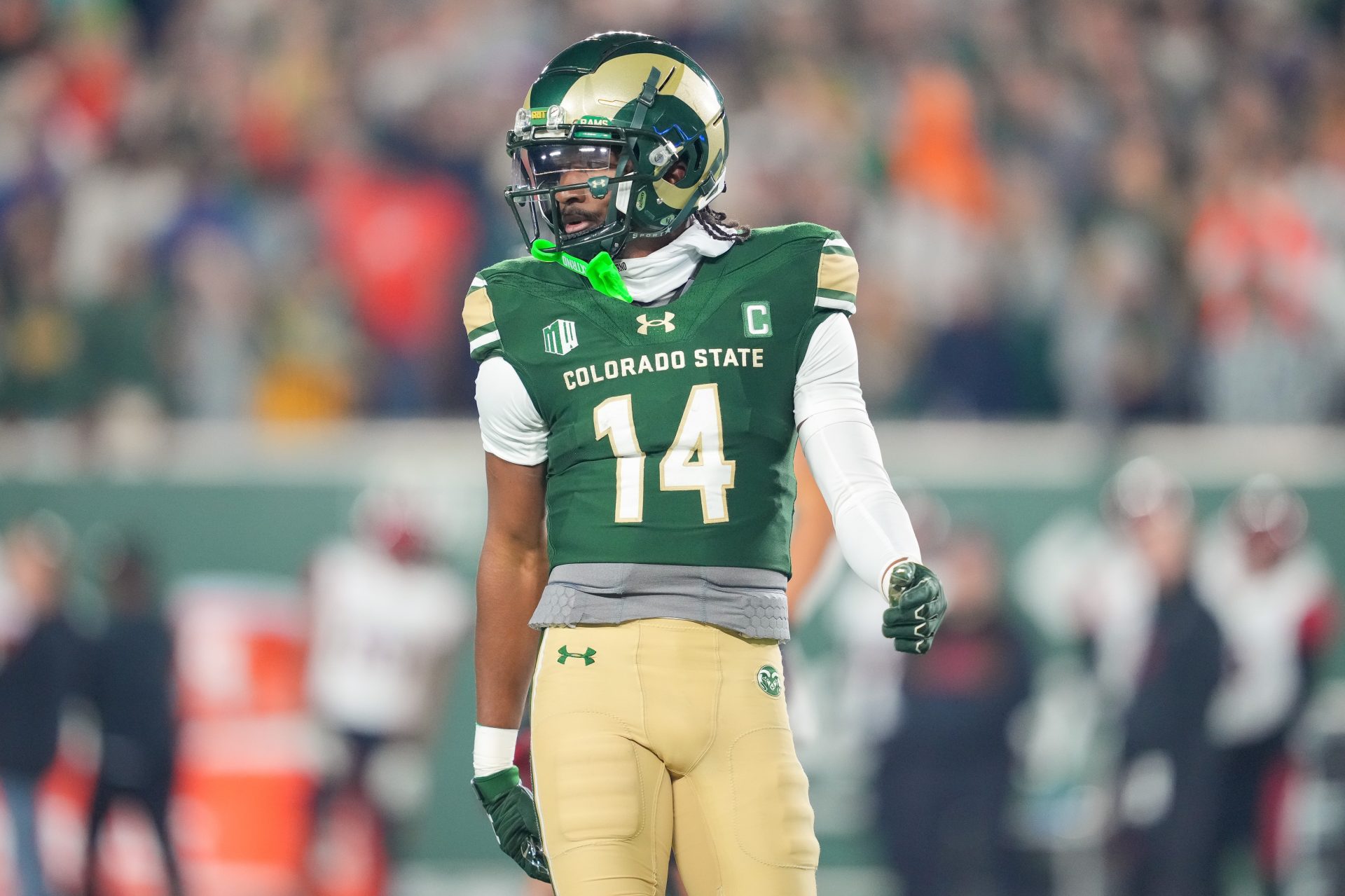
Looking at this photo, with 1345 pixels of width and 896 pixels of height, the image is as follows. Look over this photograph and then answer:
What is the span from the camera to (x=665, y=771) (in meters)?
2.87

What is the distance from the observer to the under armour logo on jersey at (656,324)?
9.72ft

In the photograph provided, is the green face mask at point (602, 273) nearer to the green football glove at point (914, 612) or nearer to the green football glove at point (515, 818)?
the green football glove at point (914, 612)

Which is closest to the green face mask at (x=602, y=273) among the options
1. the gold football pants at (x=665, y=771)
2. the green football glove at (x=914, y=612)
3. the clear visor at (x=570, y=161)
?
the clear visor at (x=570, y=161)

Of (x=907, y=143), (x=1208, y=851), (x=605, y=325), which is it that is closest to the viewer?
(x=605, y=325)

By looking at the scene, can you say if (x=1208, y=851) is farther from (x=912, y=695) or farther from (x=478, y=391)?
(x=478, y=391)

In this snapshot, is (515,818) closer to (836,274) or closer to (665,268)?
(665,268)

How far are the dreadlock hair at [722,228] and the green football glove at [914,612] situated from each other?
0.70 m

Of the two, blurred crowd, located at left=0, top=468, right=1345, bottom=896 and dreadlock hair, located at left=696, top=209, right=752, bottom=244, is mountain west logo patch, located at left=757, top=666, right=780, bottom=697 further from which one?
blurred crowd, located at left=0, top=468, right=1345, bottom=896

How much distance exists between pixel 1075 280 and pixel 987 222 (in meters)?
0.57

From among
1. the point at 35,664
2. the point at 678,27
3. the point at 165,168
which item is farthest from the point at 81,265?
the point at 678,27

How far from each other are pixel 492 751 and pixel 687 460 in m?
0.66

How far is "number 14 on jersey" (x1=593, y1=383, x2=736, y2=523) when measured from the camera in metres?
2.91

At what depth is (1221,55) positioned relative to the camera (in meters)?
9.48

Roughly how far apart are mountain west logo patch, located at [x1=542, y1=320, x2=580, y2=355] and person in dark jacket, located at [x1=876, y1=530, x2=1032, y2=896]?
480 cm
